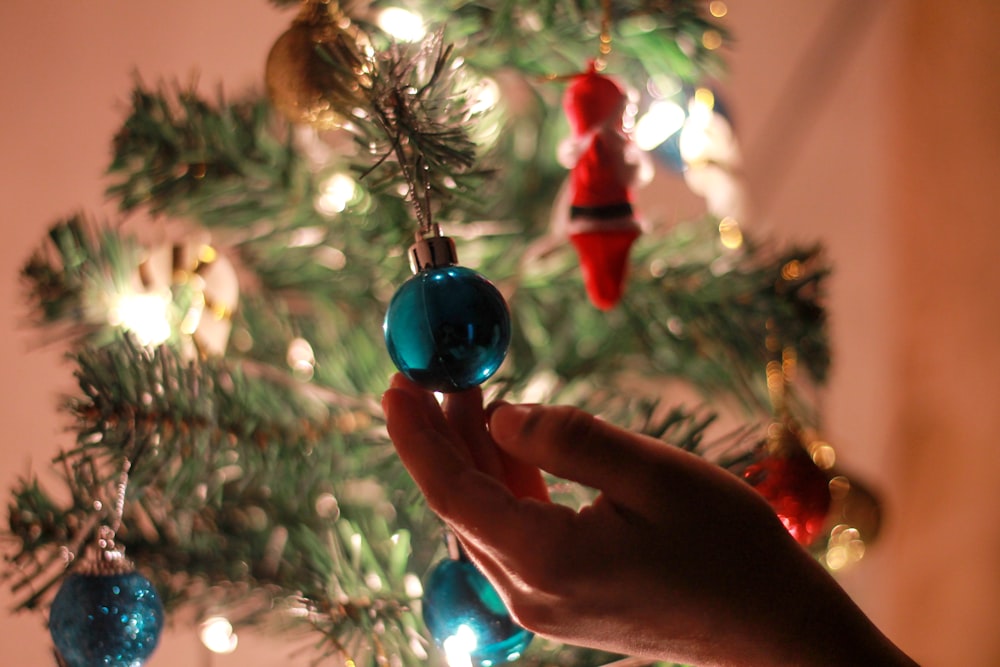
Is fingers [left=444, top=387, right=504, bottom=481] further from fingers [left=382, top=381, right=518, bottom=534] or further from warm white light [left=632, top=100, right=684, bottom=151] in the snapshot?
warm white light [left=632, top=100, right=684, bottom=151]

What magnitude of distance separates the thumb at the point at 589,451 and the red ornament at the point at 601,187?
0.18 metres

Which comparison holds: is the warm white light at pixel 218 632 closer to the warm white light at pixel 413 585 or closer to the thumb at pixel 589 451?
the warm white light at pixel 413 585

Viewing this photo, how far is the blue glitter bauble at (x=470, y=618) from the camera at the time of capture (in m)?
0.34

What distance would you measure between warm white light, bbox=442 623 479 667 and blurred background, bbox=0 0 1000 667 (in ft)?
1.66

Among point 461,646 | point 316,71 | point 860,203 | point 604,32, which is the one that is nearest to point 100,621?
point 461,646

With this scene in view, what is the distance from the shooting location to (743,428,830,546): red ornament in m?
0.43

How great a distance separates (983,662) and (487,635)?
89 cm

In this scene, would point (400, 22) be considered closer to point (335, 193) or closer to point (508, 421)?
point (335, 193)

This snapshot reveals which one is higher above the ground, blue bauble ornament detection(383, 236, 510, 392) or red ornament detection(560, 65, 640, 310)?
red ornament detection(560, 65, 640, 310)

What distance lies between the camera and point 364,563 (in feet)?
1.35

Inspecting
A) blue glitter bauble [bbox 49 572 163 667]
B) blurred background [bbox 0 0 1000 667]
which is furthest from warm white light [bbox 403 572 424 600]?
blurred background [bbox 0 0 1000 667]

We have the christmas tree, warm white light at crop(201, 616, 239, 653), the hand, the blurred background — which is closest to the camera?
the hand

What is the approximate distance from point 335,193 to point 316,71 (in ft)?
0.54

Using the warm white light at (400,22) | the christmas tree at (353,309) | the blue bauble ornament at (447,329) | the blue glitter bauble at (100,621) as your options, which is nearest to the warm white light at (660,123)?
the christmas tree at (353,309)
